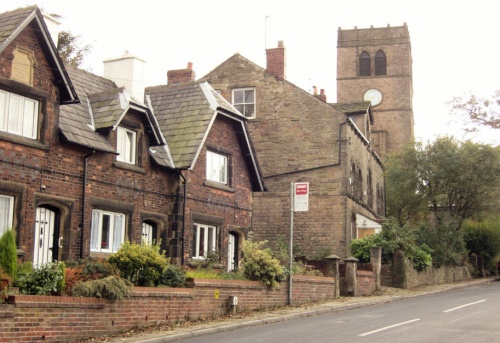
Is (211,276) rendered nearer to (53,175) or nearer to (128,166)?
(128,166)

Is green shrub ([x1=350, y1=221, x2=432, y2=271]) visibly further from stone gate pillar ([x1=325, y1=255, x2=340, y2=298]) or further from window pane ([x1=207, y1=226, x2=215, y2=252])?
window pane ([x1=207, y1=226, x2=215, y2=252])

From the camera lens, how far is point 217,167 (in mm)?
25469

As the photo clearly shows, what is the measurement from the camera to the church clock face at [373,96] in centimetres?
7044

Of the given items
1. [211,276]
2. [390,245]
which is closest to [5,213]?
[211,276]

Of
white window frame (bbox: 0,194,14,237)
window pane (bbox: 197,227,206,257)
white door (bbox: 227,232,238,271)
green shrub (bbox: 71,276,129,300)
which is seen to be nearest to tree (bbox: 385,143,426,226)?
white door (bbox: 227,232,238,271)

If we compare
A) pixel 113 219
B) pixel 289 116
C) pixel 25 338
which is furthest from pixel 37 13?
pixel 289 116

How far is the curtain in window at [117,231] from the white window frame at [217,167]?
4472 mm

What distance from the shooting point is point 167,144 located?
78.4 ft

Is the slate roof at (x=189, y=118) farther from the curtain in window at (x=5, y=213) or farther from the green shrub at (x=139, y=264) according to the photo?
the curtain in window at (x=5, y=213)

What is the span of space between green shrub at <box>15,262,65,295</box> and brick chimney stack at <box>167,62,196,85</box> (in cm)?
1657

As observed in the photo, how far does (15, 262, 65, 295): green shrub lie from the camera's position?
13.9m

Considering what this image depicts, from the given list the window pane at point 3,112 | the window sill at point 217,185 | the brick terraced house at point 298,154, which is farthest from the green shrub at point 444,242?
the window pane at point 3,112

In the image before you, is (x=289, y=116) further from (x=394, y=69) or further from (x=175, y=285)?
(x=394, y=69)

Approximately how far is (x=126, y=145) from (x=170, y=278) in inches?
230
